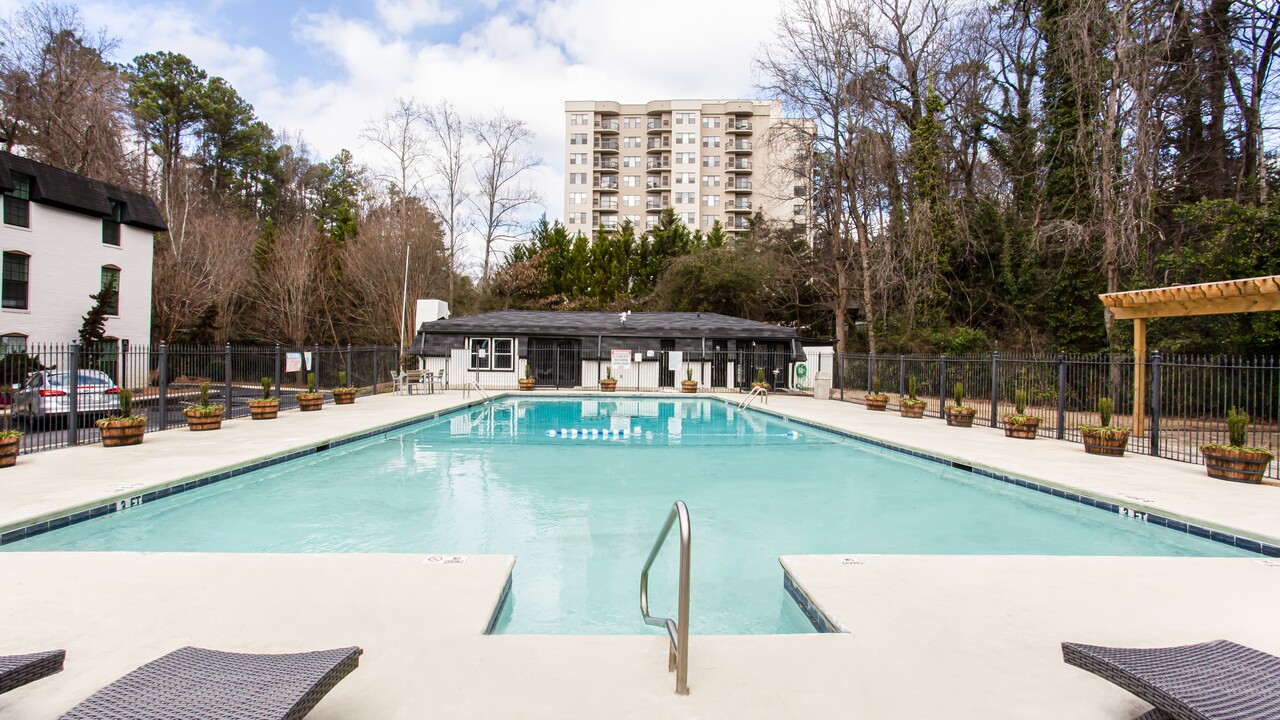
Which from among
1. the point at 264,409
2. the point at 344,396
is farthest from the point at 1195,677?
the point at 344,396

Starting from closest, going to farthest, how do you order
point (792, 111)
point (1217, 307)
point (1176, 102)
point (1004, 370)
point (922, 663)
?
1. point (922, 663)
2. point (1217, 307)
3. point (1176, 102)
4. point (1004, 370)
5. point (792, 111)

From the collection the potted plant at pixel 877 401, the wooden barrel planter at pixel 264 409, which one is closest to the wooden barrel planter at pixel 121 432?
the wooden barrel planter at pixel 264 409

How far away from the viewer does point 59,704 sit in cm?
224

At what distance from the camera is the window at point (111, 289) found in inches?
759

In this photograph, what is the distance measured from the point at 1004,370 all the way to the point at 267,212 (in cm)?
3717

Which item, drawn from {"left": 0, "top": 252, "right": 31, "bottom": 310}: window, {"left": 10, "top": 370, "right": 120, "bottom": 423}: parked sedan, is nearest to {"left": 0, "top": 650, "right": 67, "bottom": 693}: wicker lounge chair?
{"left": 10, "top": 370, "right": 120, "bottom": 423}: parked sedan

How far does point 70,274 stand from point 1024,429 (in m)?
26.8

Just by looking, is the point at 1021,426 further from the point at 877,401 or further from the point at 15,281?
the point at 15,281

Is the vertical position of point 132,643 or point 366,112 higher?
point 366,112

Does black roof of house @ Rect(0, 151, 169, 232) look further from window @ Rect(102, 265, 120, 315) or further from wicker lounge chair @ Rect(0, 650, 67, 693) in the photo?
wicker lounge chair @ Rect(0, 650, 67, 693)

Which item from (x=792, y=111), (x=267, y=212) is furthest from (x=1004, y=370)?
(x=267, y=212)

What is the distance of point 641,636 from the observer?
290cm

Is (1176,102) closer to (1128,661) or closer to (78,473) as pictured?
(1128,661)

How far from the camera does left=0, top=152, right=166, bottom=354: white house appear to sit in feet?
58.4
